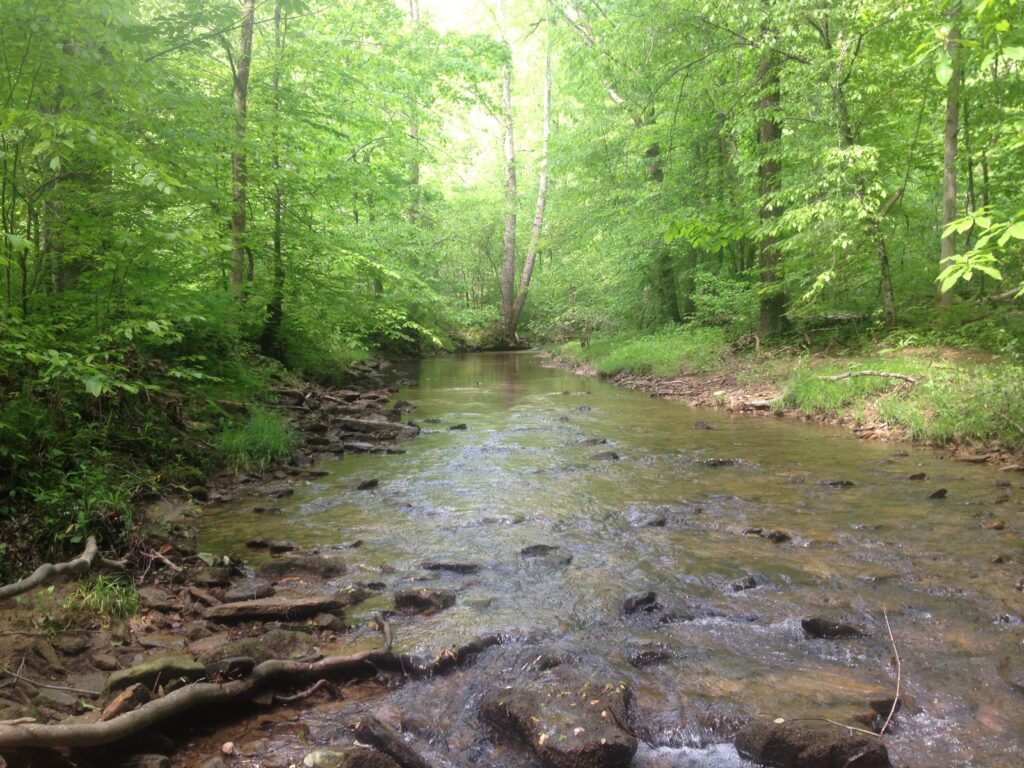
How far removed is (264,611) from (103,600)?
99 cm

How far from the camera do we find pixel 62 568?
4000 mm

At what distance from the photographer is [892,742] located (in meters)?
2.91

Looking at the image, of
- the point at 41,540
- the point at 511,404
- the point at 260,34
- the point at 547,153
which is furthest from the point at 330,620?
the point at 547,153

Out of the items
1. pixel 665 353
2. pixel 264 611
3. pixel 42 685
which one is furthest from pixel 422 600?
pixel 665 353

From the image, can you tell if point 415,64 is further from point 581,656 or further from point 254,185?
point 581,656

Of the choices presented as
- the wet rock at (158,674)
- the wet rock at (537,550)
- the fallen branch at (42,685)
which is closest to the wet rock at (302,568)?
the wet rock at (537,550)

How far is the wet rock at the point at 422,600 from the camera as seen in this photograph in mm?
4316

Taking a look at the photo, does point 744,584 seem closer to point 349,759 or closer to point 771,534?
point 771,534

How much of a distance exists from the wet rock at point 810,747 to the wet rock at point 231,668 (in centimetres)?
258

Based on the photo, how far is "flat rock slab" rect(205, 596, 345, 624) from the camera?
412 cm

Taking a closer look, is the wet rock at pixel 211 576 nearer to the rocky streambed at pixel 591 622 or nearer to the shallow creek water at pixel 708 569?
the rocky streambed at pixel 591 622

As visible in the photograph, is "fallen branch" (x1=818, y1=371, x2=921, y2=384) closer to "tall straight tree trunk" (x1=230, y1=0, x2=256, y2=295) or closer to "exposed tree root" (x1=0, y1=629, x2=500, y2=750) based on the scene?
"exposed tree root" (x1=0, y1=629, x2=500, y2=750)

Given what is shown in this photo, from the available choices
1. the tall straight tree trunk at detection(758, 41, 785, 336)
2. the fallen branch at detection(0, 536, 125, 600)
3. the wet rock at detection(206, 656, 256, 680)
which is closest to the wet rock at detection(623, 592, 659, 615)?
the wet rock at detection(206, 656, 256, 680)

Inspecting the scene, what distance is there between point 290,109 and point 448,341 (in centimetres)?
1765
